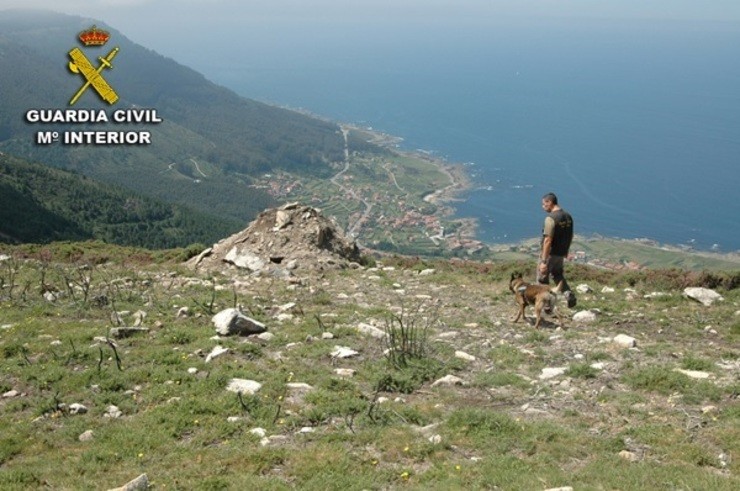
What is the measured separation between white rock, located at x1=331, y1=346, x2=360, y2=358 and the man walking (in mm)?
5197

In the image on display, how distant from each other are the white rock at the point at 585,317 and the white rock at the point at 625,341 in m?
1.66

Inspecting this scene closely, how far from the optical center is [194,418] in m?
8.03

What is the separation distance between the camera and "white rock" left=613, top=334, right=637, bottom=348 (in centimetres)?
1057

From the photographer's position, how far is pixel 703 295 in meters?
14.6

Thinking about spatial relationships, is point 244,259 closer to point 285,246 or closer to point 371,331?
point 285,246

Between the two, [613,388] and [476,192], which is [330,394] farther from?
[476,192]

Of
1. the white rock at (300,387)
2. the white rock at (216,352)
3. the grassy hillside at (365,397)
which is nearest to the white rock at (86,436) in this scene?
the grassy hillside at (365,397)

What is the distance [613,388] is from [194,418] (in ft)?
20.4

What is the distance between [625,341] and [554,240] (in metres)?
3.14

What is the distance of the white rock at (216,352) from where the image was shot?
10117 millimetres

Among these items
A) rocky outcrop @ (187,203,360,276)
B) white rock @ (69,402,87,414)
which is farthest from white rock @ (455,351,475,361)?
rocky outcrop @ (187,203,360,276)

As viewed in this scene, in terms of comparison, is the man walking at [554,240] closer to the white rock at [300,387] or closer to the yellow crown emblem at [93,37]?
the white rock at [300,387]

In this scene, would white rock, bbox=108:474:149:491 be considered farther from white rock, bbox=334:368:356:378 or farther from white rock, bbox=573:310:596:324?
white rock, bbox=573:310:596:324

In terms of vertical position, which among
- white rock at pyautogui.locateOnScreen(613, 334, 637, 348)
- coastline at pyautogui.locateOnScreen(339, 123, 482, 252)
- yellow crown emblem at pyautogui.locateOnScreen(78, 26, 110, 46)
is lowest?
coastline at pyautogui.locateOnScreen(339, 123, 482, 252)
